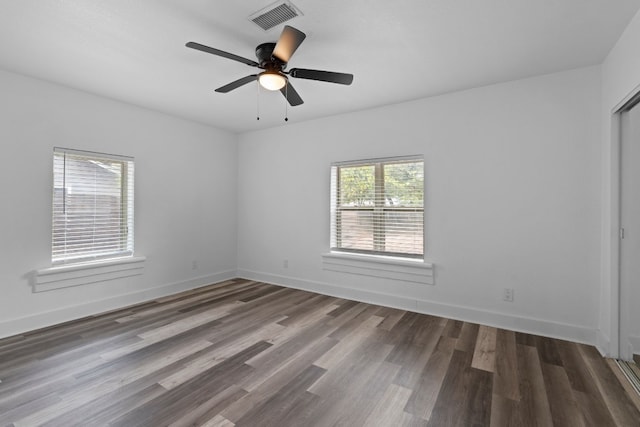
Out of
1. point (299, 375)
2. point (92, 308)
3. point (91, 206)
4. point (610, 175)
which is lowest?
point (299, 375)

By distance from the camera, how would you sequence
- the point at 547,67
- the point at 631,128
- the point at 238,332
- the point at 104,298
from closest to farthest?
the point at 631,128
the point at 547,67
the point at 238,332
the point at 104,298

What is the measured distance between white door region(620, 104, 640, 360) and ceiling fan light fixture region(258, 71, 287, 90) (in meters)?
2.87

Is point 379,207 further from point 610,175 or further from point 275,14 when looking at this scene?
point 275,14

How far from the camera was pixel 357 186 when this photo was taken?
4.23m

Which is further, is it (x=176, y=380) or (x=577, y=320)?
(x=577, y=320)

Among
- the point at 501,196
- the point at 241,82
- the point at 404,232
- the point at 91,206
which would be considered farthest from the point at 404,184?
the point at 91,206

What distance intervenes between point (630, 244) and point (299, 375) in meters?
2.88

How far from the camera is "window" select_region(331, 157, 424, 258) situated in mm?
3754

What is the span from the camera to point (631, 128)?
245 centimetres

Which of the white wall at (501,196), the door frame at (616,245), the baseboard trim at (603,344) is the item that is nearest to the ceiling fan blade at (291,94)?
the white wall at (501,196)

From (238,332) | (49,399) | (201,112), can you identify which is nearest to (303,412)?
(238,332)

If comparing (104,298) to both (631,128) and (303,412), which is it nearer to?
(303,412)

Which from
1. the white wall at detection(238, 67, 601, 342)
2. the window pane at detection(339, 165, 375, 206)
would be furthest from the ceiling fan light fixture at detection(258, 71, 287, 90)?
the window pane at detection(339, 165, 375, 206)

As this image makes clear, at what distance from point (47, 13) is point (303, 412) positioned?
3.21m
